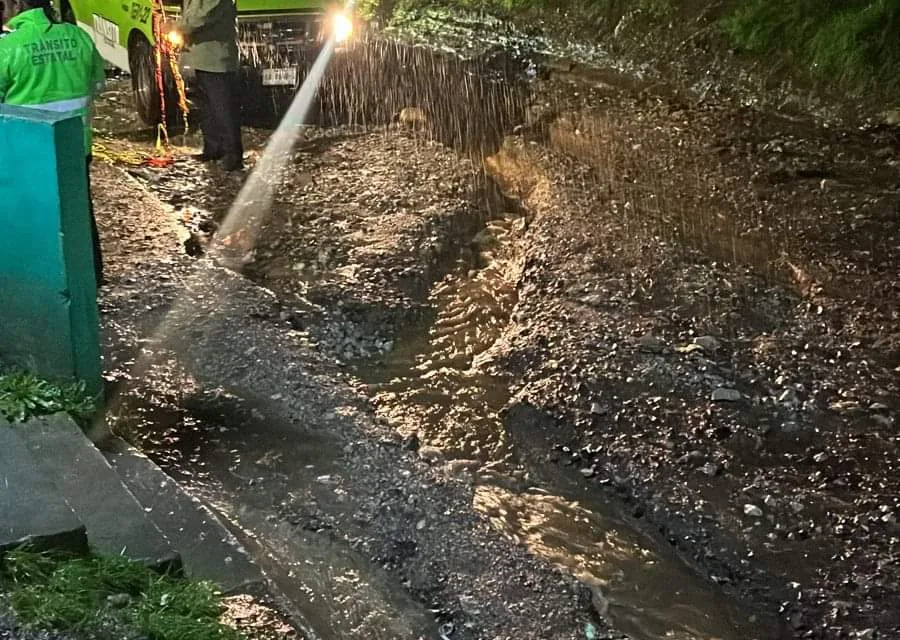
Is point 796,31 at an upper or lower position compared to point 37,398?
upper

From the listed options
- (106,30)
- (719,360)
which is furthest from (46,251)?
(106,30)

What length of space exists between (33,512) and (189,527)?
27.5 inches

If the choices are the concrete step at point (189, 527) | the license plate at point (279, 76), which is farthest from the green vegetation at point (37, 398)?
the license plate at point (279, 76)

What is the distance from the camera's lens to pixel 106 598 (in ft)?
11.0

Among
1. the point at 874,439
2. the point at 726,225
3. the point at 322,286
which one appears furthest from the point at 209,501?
the point at 726,225

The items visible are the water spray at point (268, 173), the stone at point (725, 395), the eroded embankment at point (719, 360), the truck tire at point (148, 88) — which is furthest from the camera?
the truck tire at point (148, 88)

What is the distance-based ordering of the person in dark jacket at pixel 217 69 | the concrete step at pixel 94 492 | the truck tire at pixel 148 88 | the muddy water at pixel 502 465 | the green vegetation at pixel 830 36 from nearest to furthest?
1. the concrete step at pixel 94 492
2. the muddy water at pixel 502 465
3. the person in dark jacket at pixel 217 69
4. the truck tire at pixel 148 88
5. the green vegetation at pixel 830 36

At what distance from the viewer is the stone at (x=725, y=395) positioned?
216 inches

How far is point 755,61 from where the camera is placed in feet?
40.6

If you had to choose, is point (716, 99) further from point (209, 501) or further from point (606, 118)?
point (209, 501)

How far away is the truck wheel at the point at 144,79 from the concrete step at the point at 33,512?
270 inches

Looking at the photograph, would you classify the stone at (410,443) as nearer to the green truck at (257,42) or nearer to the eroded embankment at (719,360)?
the eroded embankment at (719,360)

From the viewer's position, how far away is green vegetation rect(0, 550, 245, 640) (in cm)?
322

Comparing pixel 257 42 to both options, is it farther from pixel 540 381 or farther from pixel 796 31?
pixel 796 31
